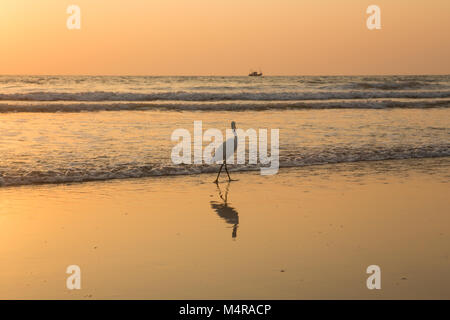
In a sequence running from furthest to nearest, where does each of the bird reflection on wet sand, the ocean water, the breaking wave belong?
the ocean water
the breaking wave
the bird reflection on wet sand

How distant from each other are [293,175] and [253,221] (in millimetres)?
3861

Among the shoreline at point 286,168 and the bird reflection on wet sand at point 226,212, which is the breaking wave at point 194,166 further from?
the bird reflection on wet sand at point 226,212

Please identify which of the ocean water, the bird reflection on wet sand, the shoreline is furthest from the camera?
the ocean water

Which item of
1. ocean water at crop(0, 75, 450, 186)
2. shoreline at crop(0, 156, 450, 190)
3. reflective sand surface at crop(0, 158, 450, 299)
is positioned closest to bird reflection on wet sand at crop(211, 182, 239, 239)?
reflective sand surface at crop(0, 158, 450, 299)

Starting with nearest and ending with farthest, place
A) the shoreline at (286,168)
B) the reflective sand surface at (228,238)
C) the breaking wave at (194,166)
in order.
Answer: the reflective sand surface at (228,238) < the shoreline at (286,168) < the breaking wave at (194,166)

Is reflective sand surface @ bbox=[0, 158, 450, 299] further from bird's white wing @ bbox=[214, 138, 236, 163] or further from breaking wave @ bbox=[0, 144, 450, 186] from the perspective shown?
bird's white wing @ bbox=[214, 138, 236, 163]

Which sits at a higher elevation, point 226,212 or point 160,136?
point 160,136

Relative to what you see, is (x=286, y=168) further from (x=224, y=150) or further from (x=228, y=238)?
(x=228, y=238)

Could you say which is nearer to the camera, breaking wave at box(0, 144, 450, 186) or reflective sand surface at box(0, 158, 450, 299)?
reflective sand surface at box(0, 158, 450, 299)

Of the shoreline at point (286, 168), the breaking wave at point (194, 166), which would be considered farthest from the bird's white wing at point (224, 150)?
the breaking wave at point (194, 166)

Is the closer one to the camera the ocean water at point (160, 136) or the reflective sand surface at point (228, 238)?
the reflective sand surface at point (228, 238)

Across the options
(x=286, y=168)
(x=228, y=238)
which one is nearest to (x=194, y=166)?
(x=286, y=168)

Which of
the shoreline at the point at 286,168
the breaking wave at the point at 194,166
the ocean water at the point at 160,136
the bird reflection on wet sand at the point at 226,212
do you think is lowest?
the bird reflection on wet sand at the point at 226,212
